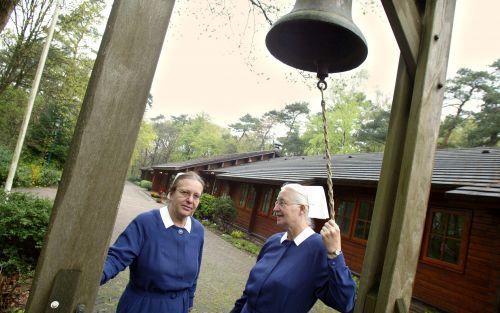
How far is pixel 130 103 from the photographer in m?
1.08

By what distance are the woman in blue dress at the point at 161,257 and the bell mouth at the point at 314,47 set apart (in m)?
1.24

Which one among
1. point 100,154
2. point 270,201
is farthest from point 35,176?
point 100,154

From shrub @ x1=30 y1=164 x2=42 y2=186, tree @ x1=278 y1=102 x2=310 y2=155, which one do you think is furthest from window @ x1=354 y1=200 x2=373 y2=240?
tree @ x1=278 y1=102 x2=310 y2=155

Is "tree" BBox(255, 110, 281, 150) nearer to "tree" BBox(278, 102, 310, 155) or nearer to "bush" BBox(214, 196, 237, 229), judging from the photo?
"tree" BBox(278, 102, 310, 155)

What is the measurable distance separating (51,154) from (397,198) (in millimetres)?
28810

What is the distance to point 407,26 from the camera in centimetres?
165

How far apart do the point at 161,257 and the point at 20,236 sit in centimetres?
405

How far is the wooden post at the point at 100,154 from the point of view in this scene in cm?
99

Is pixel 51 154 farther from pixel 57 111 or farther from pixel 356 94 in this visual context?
pixel 356 94

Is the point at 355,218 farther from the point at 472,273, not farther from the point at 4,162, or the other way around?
the point at 4,162

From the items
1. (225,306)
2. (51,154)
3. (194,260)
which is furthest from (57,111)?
(194,260)

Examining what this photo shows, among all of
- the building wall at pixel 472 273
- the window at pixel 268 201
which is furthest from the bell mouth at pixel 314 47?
the window at pixel 268 201

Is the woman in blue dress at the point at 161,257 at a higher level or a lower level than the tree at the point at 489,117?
lower

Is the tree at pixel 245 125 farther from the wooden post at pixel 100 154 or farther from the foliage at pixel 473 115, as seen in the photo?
the wooden post at pixel 100 154
